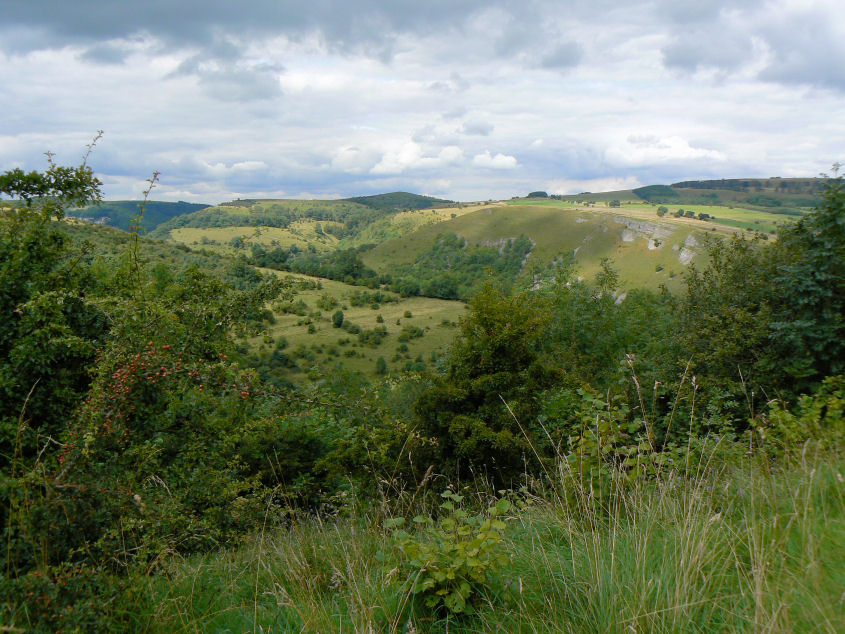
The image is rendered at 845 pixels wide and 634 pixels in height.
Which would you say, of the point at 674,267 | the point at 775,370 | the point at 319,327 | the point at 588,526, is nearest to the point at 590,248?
the point at 674,267

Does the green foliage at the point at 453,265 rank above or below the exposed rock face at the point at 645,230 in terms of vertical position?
below

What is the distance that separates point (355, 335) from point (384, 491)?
240 ft

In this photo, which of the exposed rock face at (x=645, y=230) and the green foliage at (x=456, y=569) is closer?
the green foliage at (x=456, y=569)

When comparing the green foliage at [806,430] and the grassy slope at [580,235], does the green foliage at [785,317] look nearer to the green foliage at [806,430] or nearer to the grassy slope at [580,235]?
the green foliage at [806,430]

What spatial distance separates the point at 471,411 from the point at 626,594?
9218 millimetres

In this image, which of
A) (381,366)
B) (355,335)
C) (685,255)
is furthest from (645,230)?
(381,366)

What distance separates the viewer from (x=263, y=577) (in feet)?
10.6

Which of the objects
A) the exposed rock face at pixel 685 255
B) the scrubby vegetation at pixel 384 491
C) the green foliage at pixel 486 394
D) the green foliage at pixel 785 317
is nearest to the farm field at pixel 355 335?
the green foliage at pixel 486 394

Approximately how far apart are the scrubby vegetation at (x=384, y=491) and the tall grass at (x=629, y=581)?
15mm

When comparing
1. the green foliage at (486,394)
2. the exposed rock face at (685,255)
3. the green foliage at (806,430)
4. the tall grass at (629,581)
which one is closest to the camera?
the tall grass at (629,581)

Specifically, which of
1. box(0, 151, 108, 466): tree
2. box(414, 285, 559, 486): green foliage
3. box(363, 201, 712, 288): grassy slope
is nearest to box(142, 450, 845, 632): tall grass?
box(0, 151, 108, 466): tree

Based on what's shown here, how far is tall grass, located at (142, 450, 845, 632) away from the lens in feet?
6.24

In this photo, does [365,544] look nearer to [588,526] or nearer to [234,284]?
[588,526]

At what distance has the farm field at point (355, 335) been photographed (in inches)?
2594
